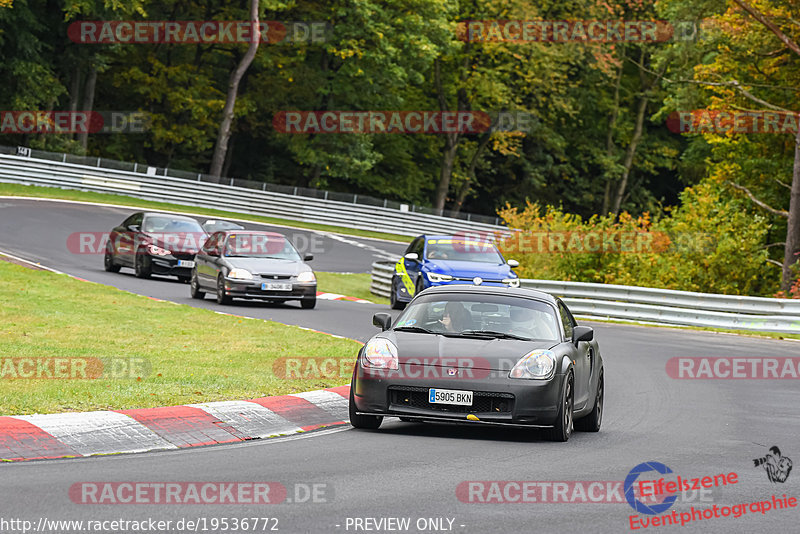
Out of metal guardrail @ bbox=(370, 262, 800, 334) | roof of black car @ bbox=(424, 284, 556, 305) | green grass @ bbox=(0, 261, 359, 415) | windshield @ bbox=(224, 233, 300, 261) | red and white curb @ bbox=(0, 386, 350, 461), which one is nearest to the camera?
red and white curb @ bbox=(0, 386, 350, 461)

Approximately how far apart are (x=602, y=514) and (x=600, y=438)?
3795mm

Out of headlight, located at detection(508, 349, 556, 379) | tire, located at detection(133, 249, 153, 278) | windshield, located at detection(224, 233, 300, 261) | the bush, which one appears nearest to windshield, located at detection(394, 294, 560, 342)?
headlight, located at detection(508, 349, 556, 379)

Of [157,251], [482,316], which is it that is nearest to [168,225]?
[157,251]

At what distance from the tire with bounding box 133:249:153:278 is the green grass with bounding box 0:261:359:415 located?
20.1ft

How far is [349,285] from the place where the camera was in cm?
3544

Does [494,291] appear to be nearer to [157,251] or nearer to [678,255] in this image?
[157,251]

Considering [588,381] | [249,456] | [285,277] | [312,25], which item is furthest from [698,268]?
[312,25]

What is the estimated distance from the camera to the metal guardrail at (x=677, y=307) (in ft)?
87.1

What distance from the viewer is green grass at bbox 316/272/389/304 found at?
32.2 metres

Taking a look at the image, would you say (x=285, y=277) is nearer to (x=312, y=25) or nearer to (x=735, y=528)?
(x=735, y=528)

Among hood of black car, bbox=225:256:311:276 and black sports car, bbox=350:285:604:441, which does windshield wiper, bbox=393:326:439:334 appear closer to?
black sports car, bbox=350:285:604:441

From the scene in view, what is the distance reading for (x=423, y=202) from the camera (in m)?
72.9

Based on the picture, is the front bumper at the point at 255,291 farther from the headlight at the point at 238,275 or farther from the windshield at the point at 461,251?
the windshield at the point at 461,251

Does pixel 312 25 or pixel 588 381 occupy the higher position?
pixel 312 25
